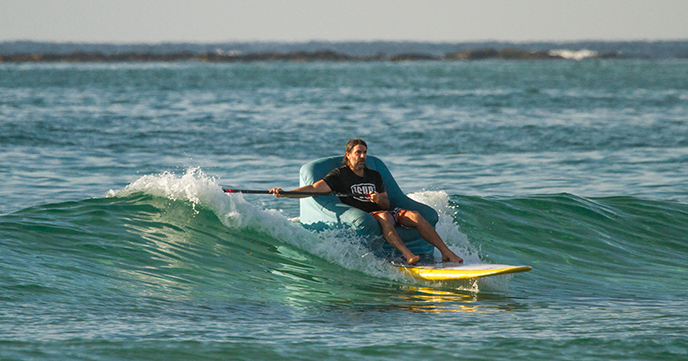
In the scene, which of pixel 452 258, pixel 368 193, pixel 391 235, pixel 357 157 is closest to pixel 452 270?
pixel 452 258

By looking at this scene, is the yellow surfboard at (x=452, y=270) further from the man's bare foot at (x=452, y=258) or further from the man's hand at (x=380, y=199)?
the man's hand at (x=380, y=199)

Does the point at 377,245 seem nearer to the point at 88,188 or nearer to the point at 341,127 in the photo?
the point at 88,188

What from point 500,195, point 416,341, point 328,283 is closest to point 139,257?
point 328,283

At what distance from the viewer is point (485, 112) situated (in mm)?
30500

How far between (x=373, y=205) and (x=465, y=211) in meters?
3.14

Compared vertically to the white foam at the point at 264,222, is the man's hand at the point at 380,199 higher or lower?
higher

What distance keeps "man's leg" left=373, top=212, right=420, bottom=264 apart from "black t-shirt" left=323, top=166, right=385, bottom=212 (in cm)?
28

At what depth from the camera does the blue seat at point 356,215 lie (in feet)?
26.0

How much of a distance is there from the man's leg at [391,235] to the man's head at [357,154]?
60 cm

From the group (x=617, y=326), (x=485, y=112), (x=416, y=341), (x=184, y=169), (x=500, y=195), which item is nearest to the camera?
(x=416, y=341)

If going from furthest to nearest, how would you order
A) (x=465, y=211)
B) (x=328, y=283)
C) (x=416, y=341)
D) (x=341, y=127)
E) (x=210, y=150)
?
(x=341, y=127), (x=210, y=150), (x=465, y=211), (x=328, y=283), (x=416, y=341)

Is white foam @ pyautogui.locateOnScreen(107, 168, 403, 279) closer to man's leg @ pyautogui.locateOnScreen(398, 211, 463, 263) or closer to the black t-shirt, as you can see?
the black t-shirt

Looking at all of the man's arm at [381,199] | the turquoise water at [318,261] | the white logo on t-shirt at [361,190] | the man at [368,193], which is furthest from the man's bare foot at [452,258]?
the white logo on t-shirt at [361,190]

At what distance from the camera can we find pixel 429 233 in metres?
7.85
